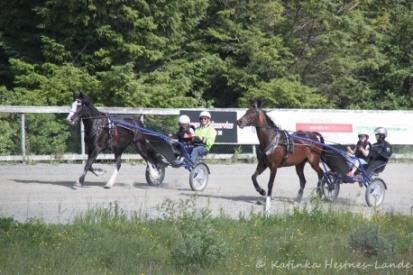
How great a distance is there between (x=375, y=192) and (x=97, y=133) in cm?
679

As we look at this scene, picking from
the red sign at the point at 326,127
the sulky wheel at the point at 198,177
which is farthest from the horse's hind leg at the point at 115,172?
the red sign at the point at 326,127

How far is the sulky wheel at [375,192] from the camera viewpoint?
18391mm

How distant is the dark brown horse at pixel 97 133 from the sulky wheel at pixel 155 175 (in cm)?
94

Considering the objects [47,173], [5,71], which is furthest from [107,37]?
[47,173]

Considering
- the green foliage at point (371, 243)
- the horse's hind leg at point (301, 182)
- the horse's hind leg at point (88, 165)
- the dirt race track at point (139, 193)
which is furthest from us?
the horse's hind leg at point (88, 165)

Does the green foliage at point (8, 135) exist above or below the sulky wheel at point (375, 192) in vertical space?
above

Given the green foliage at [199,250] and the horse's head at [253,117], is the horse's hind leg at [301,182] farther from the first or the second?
the green foliage at [199,250]

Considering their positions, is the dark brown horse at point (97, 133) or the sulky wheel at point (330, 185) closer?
the sulky wheel at point (330, 185)

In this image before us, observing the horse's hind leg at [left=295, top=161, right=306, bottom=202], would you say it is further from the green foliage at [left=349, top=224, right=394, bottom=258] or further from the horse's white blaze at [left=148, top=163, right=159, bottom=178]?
the green foliage at [left=349, top=224, right=394, bottom=258]

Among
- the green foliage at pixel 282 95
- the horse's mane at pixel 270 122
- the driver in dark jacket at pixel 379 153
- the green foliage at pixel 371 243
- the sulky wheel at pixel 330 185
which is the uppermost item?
the green foliage at pixel 282 95

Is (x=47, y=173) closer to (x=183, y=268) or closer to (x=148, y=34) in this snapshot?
(x=148, y=34)

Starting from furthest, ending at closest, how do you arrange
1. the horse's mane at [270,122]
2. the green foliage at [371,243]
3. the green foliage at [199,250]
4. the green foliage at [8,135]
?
the green foliage at [8,135] → the horse's mane at [270,122] → the green foliage at [371,243] → the green foliage at [199,250]

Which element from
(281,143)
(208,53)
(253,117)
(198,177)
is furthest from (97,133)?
(208,53)

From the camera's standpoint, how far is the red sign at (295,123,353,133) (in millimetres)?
31469
